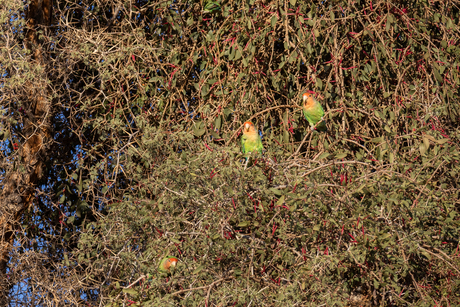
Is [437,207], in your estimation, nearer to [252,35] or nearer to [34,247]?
[252,35]

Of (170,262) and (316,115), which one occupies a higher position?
(316,115)

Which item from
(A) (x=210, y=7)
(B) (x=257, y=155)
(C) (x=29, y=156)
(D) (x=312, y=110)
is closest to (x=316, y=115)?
(D) (x=312, y=110)

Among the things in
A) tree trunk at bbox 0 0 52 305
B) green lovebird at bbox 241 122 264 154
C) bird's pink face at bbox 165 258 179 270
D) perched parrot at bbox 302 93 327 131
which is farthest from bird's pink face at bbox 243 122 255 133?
tree trunk at bbox 0 0 52 305

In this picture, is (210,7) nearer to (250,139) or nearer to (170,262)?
(250,139)

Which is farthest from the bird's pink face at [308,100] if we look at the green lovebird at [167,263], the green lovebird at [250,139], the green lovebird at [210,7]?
the green lovebird at [167,263]

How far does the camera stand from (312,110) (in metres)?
2.84

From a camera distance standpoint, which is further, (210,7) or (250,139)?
(210,7)

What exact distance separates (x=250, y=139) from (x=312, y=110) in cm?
38

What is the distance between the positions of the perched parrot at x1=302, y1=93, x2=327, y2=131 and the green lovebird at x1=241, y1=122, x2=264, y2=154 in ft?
1.00

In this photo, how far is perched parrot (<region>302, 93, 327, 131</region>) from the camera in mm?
2826

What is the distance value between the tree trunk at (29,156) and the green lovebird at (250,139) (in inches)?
51.6

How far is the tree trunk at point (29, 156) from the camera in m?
3.23

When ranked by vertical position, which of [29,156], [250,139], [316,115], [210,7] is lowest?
[29,156]

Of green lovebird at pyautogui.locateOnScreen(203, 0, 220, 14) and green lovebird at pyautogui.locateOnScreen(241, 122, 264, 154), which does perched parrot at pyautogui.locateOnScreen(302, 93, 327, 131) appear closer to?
green lovebird at pyautogui.locateOnScreen(241, 122, 264, 154)
